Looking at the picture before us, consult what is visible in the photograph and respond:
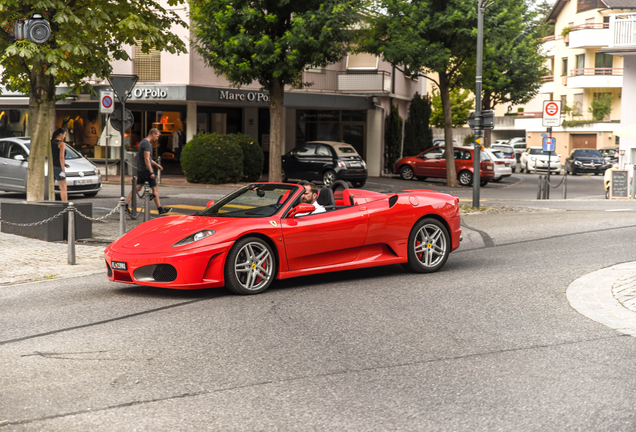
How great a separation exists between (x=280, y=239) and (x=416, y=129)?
3153 centimetres

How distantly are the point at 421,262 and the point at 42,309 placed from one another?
441cm

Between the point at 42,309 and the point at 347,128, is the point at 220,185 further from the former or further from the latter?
the point at 42,309

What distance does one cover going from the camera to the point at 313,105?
34.4 metres

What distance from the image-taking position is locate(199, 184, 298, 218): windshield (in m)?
8.32

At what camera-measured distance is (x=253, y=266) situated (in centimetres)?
796

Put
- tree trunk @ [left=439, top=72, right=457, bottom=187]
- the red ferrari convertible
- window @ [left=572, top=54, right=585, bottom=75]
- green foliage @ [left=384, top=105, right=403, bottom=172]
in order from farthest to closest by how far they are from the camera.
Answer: window @ [left=572, top=54, right=585, bottom=75], green foliage @ [left=384, top=105, right=403, bottom=172], tree trunk @ [left=439, top=72, right=457, bottom=187], the red ferrari convertible

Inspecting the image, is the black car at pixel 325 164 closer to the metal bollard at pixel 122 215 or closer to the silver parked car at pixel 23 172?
the silver parked car at pixel 23 172

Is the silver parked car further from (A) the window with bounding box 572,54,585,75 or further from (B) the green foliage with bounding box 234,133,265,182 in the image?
(A) the window with bounding box 572,54,585,75

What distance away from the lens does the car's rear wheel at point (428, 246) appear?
363 inches

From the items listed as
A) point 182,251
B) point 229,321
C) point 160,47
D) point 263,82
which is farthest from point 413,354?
point 263,82

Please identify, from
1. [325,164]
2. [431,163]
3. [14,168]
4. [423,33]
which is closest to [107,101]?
[14,168]

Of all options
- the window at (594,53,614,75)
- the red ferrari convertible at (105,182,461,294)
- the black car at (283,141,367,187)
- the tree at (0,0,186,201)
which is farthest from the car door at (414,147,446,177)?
the window at (594,53,614,75)

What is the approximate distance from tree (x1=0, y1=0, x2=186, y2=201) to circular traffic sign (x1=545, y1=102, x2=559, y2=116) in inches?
580

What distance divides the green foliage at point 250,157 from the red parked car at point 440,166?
8.23m
